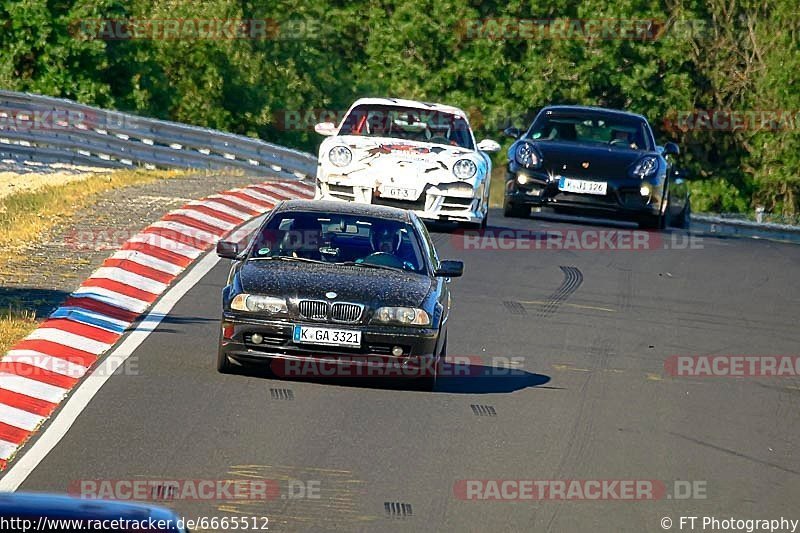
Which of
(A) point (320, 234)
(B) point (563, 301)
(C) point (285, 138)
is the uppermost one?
(A) point (320, 234)

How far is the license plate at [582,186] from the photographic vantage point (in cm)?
2180

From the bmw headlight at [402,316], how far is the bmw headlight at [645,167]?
→ 35.0ft

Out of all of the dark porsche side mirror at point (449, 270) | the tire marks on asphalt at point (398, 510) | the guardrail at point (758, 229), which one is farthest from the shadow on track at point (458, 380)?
the guardrail at point (758, 229)

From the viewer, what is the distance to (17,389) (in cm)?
1112

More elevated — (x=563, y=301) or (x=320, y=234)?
(x=320, y=234)

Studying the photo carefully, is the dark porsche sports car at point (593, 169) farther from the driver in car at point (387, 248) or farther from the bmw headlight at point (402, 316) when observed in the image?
the bmw headlight at point (402, 316)

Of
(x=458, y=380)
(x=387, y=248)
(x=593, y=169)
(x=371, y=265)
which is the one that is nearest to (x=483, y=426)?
(x=458, y=380)

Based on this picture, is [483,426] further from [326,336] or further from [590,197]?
[590,197]

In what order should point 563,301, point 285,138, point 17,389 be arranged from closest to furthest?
point 17,389 < point 563,301 < point 285,138

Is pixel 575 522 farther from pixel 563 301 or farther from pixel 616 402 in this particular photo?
pixel 563 301

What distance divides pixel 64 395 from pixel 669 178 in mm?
13210

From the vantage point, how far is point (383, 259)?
41.5 ft

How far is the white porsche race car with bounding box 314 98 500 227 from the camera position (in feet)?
64.7

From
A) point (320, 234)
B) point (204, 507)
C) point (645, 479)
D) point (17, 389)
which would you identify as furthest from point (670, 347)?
point (204, 507)
